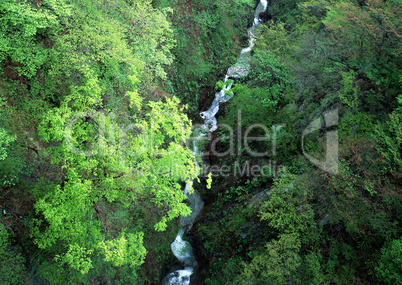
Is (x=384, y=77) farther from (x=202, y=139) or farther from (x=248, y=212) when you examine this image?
(x=202, y=139)

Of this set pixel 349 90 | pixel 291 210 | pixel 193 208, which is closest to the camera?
pixel 291 210

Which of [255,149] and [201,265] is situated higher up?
[255,149]

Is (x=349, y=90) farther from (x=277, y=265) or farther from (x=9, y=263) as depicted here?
(x=9, y=263)

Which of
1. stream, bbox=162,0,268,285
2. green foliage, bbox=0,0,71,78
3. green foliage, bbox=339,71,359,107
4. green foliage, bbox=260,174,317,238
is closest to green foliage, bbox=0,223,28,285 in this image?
green foliage, bbox=0,0,71,78

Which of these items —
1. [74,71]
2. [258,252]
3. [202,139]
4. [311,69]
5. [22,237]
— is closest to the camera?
[22,237]

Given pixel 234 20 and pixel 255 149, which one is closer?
pixel 255 149

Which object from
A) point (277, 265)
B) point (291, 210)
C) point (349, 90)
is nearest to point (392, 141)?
point (349, 90)

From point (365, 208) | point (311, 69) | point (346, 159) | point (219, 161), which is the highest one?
point (311, 69)

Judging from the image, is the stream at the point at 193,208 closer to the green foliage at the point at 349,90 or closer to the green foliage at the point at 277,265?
the green foliage at the point at 277,265

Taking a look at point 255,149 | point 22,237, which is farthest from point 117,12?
point 255,149

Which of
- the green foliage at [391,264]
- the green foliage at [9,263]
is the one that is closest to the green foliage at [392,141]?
the green foliage at [391,264]

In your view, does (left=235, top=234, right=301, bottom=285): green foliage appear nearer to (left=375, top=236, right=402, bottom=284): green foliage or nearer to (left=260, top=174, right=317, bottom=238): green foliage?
(left=260, top=174, right=317, bottom=238): green foliage
